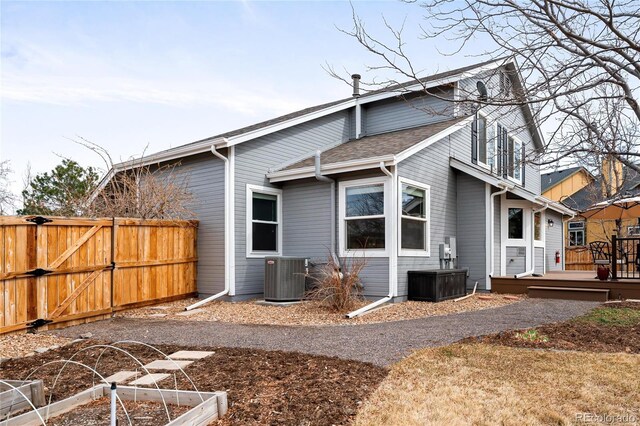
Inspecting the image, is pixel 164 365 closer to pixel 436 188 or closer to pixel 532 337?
pixel 532 337

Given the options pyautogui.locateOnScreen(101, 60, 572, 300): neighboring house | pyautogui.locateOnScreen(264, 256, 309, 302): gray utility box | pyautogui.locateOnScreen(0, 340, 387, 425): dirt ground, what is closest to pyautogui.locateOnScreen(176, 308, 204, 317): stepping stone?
pyautogui.locateOnScreen(101, 60, 572, 300): neighboring house

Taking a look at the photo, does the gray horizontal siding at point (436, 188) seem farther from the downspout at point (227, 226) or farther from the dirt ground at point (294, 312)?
the downspout at point (227, 226)

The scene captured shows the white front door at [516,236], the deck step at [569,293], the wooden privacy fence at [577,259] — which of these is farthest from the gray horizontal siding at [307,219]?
the wooden privacy fence at [577,259]

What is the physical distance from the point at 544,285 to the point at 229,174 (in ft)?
26.9

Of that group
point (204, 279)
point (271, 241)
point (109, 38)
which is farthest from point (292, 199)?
point (109, 38)

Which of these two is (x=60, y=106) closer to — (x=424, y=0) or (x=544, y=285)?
(x=424, y=0)

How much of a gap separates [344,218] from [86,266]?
524 centimetres

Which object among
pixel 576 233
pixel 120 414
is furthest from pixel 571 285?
pixel 576 233

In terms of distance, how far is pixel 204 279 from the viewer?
1075cm

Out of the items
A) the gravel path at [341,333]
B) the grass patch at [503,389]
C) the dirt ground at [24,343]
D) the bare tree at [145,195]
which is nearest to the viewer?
the grass patch at [503,389]

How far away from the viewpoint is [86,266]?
8086mm

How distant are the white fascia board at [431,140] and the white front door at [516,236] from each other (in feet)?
7.44

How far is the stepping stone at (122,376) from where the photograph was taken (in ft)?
14.7

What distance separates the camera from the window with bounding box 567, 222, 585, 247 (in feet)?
89.9
